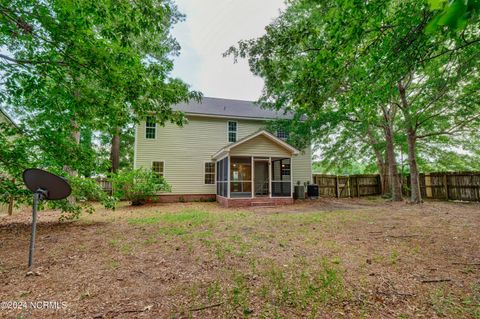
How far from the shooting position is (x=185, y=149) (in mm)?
13945

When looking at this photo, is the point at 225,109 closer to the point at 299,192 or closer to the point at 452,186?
the point at 299,192

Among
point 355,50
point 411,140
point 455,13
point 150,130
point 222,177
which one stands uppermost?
point 150,130

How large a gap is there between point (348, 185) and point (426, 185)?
4.41m

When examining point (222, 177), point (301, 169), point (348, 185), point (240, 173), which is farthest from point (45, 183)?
point (348, 185)

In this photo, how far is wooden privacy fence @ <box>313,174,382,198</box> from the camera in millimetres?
15938

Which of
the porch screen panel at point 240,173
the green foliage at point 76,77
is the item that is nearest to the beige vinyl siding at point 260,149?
the porch screen panel at point 240,173

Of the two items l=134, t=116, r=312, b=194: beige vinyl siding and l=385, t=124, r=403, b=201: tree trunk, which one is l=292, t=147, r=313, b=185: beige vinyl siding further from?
l=385, t=124, r=403, b=201: tree trunk

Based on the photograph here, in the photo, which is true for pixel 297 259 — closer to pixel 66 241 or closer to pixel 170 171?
pixel 66 241

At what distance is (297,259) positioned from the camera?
3.73 metres

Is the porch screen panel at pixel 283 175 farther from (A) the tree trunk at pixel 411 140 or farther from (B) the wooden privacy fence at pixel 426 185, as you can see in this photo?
(A) the tree trunk at pixel 411 140

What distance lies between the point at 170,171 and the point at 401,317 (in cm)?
1290

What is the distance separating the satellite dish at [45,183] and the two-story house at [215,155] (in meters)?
8.41

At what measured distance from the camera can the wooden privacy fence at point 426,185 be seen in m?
10.9

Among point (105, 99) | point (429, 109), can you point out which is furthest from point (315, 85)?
point (429, 109)
